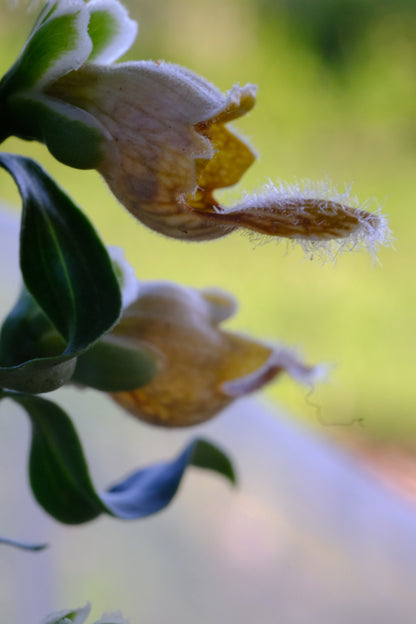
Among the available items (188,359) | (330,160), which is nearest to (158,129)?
(188,359)

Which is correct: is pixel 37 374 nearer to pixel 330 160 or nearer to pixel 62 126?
pixel 62 126

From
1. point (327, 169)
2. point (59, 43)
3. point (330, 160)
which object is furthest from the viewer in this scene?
point (330, 160)

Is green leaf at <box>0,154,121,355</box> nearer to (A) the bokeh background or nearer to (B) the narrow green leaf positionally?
(B) the narrow green leaf

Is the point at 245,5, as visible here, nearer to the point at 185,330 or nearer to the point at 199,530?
the point at 199,530

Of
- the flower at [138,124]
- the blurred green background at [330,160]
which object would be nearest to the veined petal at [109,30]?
the flower at [138,124]

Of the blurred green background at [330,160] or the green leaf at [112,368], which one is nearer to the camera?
the green leaf at [112,368]

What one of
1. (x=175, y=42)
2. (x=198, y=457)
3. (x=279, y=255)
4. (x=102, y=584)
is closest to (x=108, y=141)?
(x=198, y=457)

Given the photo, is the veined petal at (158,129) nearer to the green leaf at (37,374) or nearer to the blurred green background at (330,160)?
the green leaf at (37,374)
